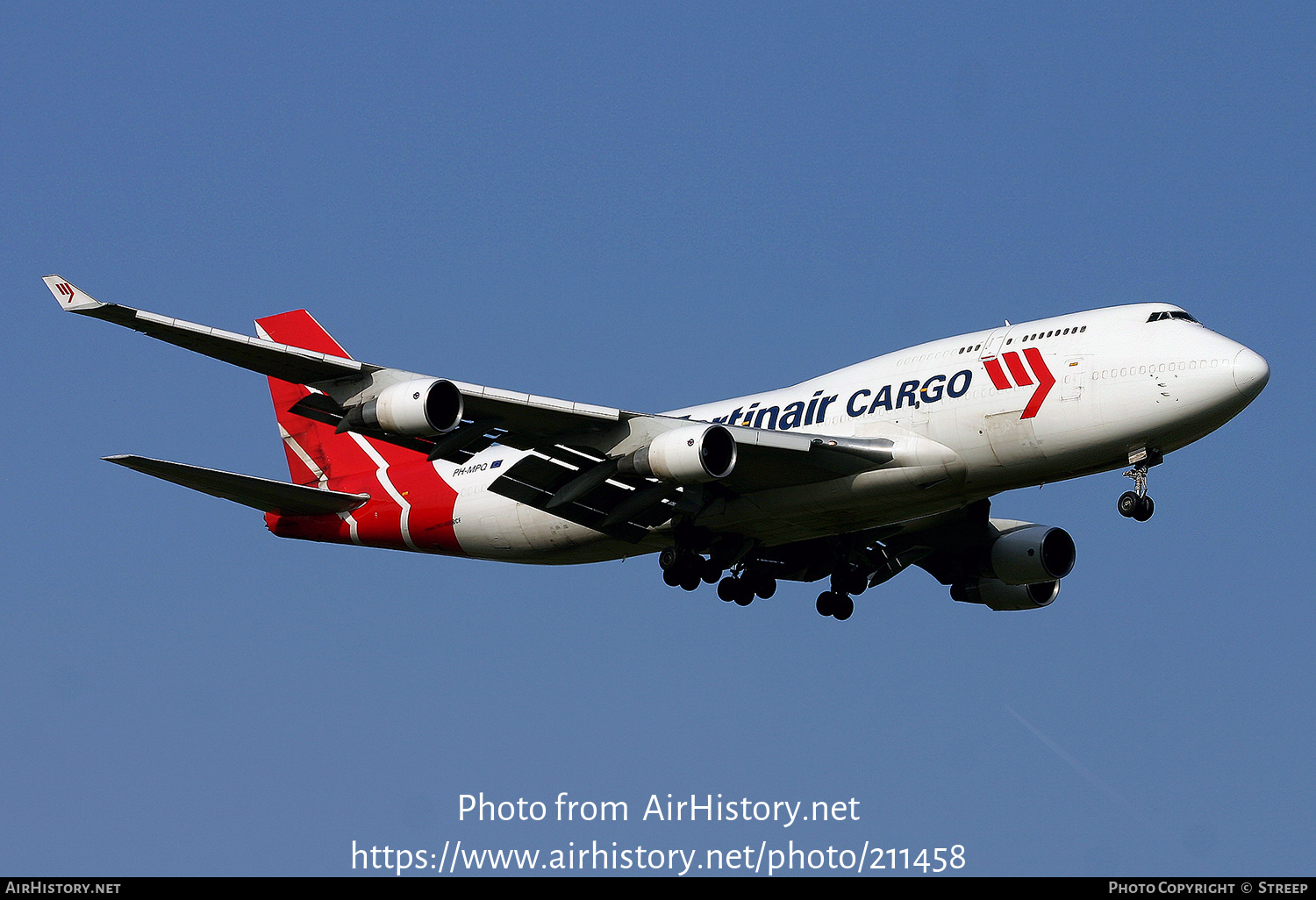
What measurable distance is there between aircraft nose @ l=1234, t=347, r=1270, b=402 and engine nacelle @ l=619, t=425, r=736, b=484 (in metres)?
9.91

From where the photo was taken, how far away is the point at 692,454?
99.5 ft

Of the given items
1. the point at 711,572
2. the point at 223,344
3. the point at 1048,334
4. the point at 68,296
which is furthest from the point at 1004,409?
the point at 68,296

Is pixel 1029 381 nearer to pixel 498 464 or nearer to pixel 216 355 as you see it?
pixel 498 464

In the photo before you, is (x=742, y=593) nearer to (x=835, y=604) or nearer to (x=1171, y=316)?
(x=835, y=604)

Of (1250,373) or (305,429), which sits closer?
(1250,373)

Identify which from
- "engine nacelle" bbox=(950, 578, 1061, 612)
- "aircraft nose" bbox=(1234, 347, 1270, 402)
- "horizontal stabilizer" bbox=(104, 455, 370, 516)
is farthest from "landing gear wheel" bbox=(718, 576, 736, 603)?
"aircraft nose" bbox=(1234, 347, 1270, 402)

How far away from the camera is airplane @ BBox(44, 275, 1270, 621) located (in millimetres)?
29312

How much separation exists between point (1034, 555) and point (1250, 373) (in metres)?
10.5

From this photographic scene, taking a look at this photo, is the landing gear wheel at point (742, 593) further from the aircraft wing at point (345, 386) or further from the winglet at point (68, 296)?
the winglet at point (68, 296)

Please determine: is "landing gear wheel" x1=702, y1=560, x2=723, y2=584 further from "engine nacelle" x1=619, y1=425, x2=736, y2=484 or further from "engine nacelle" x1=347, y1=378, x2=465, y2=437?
"engine nacelle" x1=347, y1=378, x2=465, y2=437

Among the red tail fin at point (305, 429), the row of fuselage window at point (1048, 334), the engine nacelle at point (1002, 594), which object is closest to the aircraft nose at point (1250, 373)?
the row of fuselage window at point (1048, 334)

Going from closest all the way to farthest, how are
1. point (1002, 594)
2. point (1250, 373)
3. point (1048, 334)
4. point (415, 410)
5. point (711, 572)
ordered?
point (415, 410)
point (1250, 373)
point (1048, 334)
point (711, 572)
point (1002, 594)
